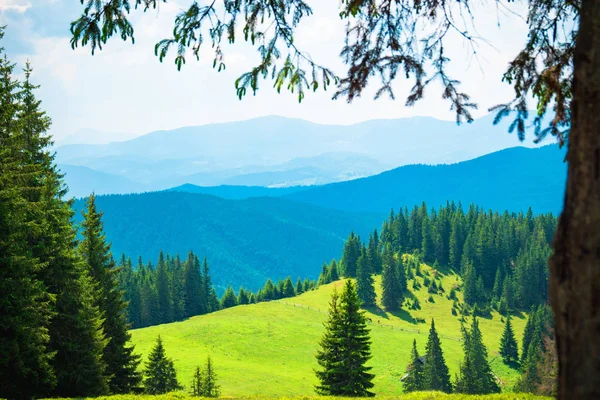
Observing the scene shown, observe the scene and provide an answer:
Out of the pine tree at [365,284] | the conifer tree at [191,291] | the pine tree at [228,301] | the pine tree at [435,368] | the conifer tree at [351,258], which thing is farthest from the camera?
the conifer tree at [351,258]

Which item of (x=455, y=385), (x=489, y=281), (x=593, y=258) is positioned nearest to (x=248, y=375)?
(x=455, y=385)

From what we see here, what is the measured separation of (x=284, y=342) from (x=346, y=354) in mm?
51788

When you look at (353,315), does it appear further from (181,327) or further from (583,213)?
(181,327)

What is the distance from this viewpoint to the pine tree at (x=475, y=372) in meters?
62.8

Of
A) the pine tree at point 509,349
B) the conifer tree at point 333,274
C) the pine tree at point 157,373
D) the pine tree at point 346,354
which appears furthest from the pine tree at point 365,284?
the pine tree at point 346,354

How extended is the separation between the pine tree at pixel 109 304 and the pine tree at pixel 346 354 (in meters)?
12.0

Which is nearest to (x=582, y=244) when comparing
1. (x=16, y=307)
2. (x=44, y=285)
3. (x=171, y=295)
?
(x=16, y=307)

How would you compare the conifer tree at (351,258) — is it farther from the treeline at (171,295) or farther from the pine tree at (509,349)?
the pine tree at (509,349)

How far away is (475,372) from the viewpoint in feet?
217

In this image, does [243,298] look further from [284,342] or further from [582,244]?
[582,244]

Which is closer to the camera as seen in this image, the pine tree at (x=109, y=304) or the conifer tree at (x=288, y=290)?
the pine tree at (x=109, y=304)

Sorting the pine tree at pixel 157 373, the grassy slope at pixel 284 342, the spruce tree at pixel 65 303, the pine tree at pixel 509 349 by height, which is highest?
the spruce tree at pixel 65 303

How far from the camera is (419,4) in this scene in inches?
316

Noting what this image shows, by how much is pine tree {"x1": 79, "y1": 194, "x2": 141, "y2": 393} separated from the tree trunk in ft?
93.1
